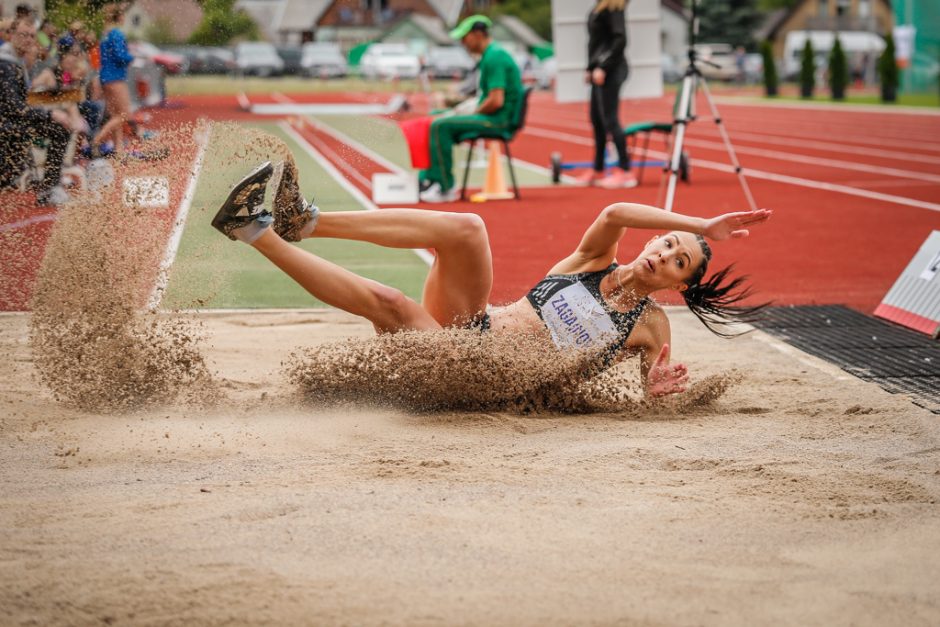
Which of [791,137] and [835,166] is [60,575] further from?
[791,137]

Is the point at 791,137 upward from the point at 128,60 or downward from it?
downward

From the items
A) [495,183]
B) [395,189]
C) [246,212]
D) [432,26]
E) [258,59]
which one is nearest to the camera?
[246,212]

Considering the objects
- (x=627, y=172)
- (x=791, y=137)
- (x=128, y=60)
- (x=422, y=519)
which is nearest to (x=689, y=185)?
(x=627, y=172)

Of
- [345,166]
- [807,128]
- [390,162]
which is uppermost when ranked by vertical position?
[345,166]

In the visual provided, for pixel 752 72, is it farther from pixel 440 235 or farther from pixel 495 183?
pixel 440 235

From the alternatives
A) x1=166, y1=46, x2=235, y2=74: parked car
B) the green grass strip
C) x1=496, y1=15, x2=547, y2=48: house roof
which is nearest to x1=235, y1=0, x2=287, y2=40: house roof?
x1=166, y1=46, x2=235, y2=74: parked car

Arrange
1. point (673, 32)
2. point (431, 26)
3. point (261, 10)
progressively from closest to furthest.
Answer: point (261, 10) < point (431, 26) < point (673, 32)

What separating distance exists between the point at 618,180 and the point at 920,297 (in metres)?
6.58

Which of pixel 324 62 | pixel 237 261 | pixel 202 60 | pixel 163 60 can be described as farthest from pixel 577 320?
pixel 324 62

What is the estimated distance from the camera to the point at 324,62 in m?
42.3

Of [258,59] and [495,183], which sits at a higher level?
[258,59]

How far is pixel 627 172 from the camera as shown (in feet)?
41.3

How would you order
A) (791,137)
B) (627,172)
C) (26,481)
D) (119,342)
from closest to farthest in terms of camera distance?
1. (26,481)
2. (119,342)
3. (627,172)
4. (791,137)

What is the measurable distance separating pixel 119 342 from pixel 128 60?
7.74 meters
